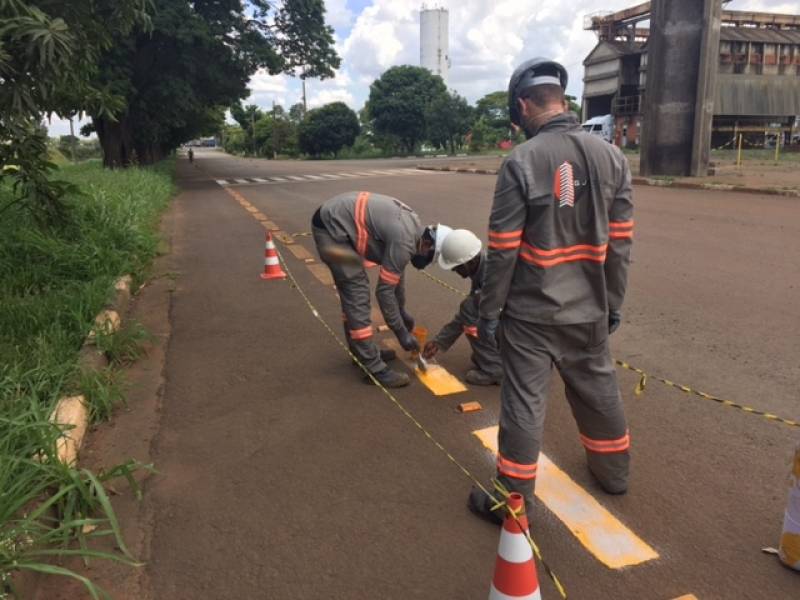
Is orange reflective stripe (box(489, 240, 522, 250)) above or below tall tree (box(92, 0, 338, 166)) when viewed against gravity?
below

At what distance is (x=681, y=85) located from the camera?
741 inches

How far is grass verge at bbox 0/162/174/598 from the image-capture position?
96.3 inches

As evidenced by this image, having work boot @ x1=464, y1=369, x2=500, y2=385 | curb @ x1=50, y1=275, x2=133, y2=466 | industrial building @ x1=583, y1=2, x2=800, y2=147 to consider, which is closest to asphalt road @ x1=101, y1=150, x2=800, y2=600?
work boot @ x1=464, y1=369, x2=500, y2=385

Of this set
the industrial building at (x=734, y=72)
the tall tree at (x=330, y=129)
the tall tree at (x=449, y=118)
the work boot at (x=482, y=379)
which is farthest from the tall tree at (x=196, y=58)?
the tall tree at (x=330, y=129)

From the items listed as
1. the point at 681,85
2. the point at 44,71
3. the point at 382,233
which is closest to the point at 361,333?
the point at 382,233

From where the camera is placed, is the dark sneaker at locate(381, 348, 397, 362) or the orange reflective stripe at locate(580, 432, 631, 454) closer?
the orange reflective stripe at locate(580, 432, 631, 454)

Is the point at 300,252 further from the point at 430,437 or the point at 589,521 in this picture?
the point at 589,521

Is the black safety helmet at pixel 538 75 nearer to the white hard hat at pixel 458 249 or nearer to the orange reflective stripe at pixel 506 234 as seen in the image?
the orange reflective stripe at pixel 506 234

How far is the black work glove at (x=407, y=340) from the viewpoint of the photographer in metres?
4.26

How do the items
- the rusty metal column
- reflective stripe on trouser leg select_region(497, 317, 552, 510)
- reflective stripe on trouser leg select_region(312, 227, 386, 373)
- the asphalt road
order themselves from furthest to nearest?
the rusty metal column
reflective stripe on trouser leg select_region(312, 227, 386, 373)
reflective stripe on trouser leg select_region(497, 317, 552, 510)
the asphalt road

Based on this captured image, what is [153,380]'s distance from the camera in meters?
4.39

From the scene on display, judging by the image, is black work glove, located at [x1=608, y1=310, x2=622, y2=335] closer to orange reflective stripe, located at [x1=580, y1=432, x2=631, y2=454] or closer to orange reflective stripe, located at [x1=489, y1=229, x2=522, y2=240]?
orange reflective stripe, located at [x1=580, y1=432, x2=631, y2=454]

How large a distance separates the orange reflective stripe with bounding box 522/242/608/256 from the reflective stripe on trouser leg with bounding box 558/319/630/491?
31 centimetres

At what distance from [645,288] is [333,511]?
186 inches
